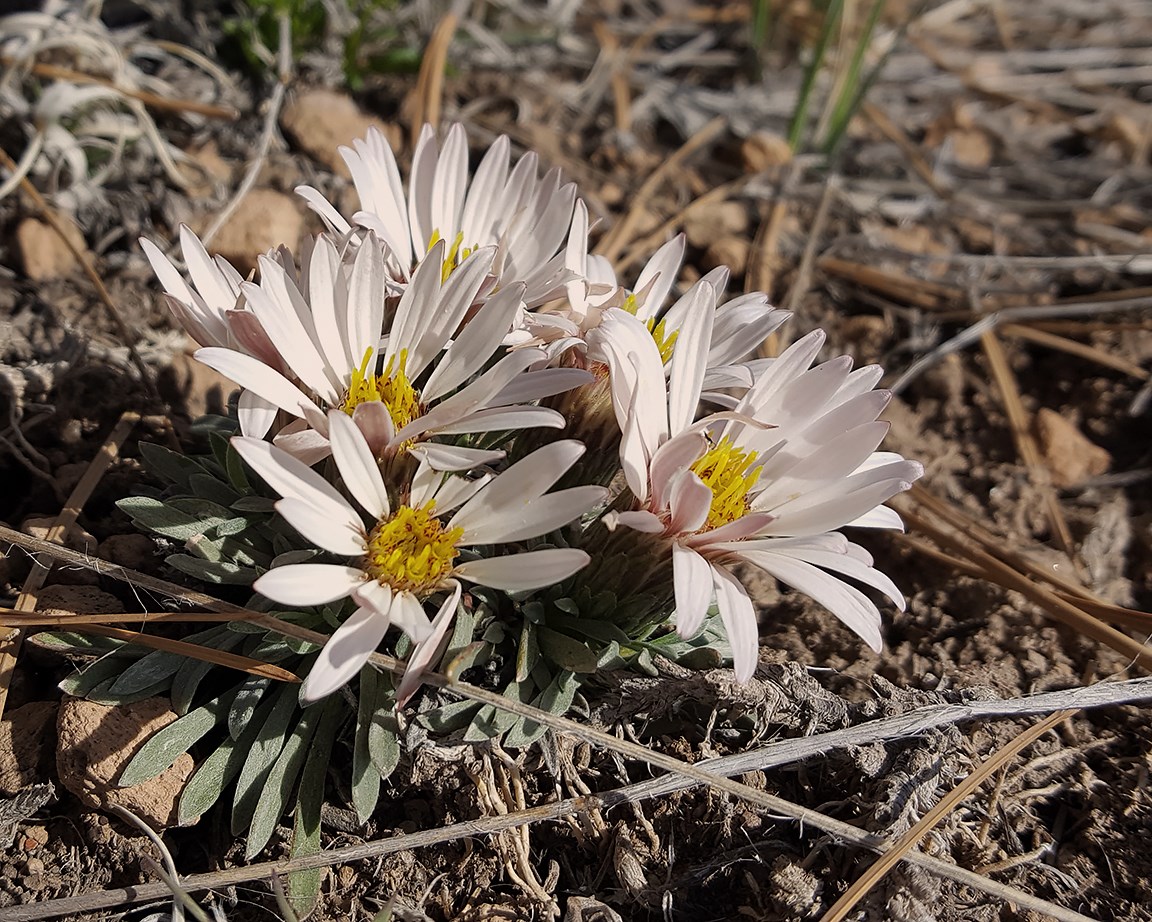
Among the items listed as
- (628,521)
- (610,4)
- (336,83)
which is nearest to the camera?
(628,521)

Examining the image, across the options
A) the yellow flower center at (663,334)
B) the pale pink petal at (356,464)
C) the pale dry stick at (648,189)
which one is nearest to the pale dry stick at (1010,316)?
the pale dry stick at (648,189)

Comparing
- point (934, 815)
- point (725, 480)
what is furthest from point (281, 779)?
point (934, 815)

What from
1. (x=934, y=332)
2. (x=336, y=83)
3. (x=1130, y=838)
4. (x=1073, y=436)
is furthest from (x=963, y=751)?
(x=336, y=83)

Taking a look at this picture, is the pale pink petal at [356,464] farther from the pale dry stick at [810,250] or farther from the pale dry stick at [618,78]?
the pale dry stick at [618,78]

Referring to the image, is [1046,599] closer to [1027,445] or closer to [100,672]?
[1027,445]

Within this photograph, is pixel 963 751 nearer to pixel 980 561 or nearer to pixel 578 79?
pixel 980 561

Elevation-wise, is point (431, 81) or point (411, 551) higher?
point (431, 81)
